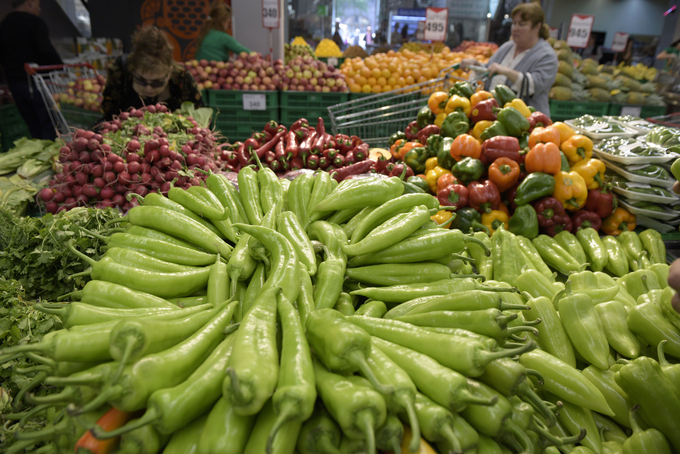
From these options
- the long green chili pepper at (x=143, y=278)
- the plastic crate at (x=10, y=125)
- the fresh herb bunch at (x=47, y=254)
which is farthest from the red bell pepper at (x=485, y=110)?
the plastic crate at (x=10, y=125)

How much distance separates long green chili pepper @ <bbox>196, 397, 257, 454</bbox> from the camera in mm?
885

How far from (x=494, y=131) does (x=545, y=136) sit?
36cm

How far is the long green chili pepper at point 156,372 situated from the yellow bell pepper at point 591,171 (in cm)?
289

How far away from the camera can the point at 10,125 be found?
5922 mm

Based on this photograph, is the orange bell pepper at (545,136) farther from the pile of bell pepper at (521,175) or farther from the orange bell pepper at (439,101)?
the orange bell pepper at (439,101)

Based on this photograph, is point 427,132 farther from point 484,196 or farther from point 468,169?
point 484,196

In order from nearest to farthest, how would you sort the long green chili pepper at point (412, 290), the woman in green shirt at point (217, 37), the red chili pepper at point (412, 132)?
the long green chili pepper at point (412, 290) → the red chili pepper at point (412, 132) → the woman in green shirt at point (217, 37)

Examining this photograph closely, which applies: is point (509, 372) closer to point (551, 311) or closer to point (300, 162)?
point (551, 311)

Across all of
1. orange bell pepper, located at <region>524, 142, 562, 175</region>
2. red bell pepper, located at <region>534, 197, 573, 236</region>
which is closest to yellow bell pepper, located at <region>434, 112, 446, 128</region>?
orange bell pepper, located at <region>524, 142, 562, 175</region>

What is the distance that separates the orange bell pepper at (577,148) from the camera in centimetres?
302

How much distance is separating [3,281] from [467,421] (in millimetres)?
2138

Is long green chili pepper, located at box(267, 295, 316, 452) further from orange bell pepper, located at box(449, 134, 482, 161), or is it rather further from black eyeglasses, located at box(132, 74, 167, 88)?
black eyeglasses, located at box(132, 74, 167, 88)

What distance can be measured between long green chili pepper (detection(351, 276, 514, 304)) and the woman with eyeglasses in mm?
3744

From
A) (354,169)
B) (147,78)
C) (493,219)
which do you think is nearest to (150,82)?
(147,78)
